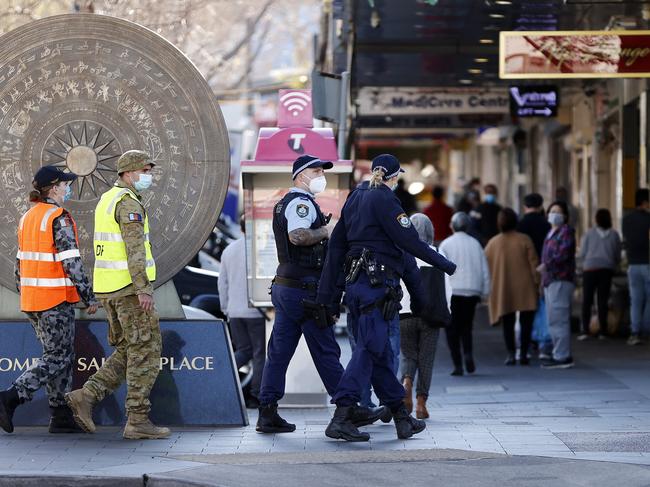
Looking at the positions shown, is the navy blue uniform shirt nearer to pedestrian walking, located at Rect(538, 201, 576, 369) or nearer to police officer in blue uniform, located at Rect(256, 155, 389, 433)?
police officer in blue uniform, located at Rect(256, 155, 389, 433)

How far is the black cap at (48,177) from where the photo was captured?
9586 millimetres

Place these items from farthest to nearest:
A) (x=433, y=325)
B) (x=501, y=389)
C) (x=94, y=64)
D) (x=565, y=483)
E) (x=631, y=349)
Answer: (x=631, y=349) → (x=501, y=389) → (x=433, y=325) → (x=94, y=64) → (x=565, y=483)

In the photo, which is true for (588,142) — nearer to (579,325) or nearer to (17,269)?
(579,325)

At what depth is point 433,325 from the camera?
11227mm

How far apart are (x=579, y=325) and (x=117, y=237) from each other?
11.9 m

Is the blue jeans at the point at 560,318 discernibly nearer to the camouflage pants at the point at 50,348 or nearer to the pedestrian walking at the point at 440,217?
the camouflage pants at the point at 50,348

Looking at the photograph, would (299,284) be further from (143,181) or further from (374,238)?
(143,181)

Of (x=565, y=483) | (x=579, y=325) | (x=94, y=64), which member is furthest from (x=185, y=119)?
(x=579, y=325)

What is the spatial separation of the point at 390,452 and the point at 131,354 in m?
1.82

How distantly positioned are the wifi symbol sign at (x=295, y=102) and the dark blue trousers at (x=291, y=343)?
2.55 m

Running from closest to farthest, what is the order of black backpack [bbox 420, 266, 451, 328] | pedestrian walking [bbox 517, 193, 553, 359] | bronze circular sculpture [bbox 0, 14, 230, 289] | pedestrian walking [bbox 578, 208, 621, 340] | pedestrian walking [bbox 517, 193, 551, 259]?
bronze circular sculpture [bbox 0, 14, 230, 289] → black backpack [bbox 420, 266, 451, 328] → pedestrian walking [bbox 517, 193, 553, 359] → pedestrian walking [bbox 517, 193, 551, 259] → pedestrian walking [bbox 578, 208, 621, 340]

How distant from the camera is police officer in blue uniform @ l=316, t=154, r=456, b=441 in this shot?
9336 millimetres

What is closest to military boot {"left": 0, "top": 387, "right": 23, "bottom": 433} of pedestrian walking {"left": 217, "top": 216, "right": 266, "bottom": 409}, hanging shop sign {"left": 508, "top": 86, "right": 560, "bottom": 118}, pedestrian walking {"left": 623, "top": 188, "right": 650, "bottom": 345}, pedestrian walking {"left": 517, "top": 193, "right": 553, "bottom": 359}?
pedestrian walking {"left": 217, "top": 216, "right": 266, "bottom": 409}

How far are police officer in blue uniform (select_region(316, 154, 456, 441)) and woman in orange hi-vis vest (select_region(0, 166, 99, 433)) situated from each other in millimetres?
1654
